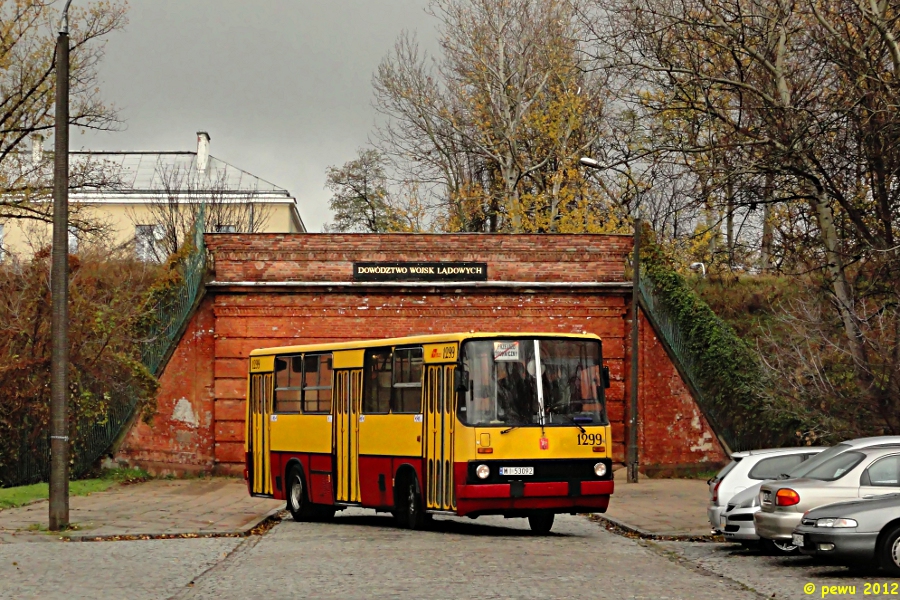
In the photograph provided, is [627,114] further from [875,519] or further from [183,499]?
[875,519]

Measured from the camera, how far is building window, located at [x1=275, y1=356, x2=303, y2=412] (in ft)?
78.1

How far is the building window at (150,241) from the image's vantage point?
57188 mm

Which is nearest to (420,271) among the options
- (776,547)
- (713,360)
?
(713,360)

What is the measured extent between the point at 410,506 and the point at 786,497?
22.5 feet

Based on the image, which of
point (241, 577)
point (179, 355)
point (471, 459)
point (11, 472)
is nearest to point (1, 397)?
point (11, 472)

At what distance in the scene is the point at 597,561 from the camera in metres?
15.4

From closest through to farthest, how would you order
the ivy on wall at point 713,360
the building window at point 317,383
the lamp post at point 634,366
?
the building window at point 317,383 → the lamp post at point 634,366 → the ivy on wall at point 713,360

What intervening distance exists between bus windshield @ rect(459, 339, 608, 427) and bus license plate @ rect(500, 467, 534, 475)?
2.11ft

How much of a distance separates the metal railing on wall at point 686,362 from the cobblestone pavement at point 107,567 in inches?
777

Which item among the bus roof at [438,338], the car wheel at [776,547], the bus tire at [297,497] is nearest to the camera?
the car wheel at [776,547]

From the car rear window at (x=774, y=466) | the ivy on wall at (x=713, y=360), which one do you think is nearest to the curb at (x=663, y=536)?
the car rear window at (x=774, y=466)

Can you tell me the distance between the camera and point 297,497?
77.3ft

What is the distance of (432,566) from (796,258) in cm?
1411

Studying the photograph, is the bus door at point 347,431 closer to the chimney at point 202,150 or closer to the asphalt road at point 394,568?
the asphalt road at point 394,568
